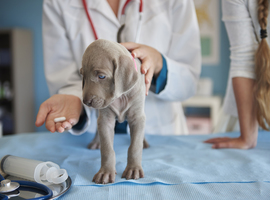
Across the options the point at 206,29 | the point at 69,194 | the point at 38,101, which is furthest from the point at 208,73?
the point at 69,194

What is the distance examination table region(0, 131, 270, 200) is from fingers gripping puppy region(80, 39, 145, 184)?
0.15 feet

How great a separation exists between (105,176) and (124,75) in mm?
249

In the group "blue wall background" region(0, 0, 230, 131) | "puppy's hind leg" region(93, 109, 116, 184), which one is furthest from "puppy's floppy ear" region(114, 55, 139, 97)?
"blue wall background" region(0, 0, 230, 131)

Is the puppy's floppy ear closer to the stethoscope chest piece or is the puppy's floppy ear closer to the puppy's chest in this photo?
the puppy's chest

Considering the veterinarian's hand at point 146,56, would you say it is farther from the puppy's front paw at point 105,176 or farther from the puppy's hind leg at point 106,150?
the puppy's front paw at point 105,176

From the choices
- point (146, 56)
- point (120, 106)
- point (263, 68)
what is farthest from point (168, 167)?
point (263, 68)

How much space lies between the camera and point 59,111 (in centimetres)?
82

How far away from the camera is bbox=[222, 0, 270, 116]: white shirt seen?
910mm

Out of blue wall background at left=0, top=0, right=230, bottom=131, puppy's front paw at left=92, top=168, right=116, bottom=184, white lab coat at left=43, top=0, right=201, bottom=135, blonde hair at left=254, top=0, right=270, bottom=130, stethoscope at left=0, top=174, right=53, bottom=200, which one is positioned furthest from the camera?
blue wall background at left=0, top=0, right=230, bottom=131

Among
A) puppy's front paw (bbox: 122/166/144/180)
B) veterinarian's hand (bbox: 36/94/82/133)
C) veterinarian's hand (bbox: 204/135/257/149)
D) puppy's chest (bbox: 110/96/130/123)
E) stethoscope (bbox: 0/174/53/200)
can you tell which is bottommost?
veterinarian's hand (bbox: 204/135/257/149)

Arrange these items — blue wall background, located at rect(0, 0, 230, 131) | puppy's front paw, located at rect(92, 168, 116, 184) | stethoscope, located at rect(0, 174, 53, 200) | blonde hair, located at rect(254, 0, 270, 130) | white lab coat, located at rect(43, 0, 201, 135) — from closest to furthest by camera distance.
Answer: stethoscope, located at rect(0, 174, 53, 200), puppy's front paw, located at rect(92, 168, 116, 184), blonde hair, located at rect(254, 0, 270, 130), white lab coat, located at rect(43, 0, 201, 135), blue wall background, located at rect(0, 0, 230, 131)

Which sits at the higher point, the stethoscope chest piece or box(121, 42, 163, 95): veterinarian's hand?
box(121, 42, 163, 95): veterinarian's hand

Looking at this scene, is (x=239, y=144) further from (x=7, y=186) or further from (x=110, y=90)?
(x=7, y=186)

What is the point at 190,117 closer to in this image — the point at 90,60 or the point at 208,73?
the point at 208,73
